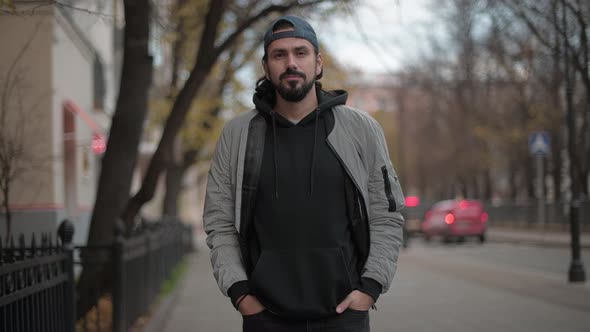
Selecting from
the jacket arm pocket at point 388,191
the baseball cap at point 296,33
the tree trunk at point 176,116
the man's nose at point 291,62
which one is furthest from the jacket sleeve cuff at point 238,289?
the tree trunk at point 176,116

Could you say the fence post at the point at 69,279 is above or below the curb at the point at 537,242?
above

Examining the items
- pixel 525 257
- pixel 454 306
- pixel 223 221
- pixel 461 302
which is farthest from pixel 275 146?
pixel 525 257

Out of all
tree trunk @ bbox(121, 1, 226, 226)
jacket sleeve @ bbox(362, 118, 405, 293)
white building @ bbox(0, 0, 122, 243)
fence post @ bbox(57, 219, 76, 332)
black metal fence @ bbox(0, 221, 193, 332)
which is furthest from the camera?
tree trunk @ bbox(121, 1, 226, 226)

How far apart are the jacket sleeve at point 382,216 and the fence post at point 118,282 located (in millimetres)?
4654

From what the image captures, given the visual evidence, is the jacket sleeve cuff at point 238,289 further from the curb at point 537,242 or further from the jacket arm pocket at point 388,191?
the curb at point 537,242

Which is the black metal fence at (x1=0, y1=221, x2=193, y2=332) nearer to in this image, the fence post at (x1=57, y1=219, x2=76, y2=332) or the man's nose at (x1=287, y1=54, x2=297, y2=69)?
the fence post at (x1=57, y1=219, x2=76, y2=332)

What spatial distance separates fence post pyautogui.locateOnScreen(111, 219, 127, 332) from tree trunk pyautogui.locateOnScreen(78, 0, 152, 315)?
3.97 feet

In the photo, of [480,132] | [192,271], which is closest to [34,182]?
[192,271]

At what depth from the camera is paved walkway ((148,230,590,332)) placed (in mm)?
8906

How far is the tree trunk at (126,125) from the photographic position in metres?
9.17

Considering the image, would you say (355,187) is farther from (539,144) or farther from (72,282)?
(539,144)

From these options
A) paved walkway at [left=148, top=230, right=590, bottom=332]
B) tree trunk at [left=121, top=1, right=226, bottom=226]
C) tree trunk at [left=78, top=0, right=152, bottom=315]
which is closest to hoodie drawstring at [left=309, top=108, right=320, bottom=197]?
paved walkway at [left=148, top=230, right=590, bottom=332]

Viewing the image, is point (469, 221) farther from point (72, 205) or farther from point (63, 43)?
point (63, 43)

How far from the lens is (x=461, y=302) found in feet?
35.9
